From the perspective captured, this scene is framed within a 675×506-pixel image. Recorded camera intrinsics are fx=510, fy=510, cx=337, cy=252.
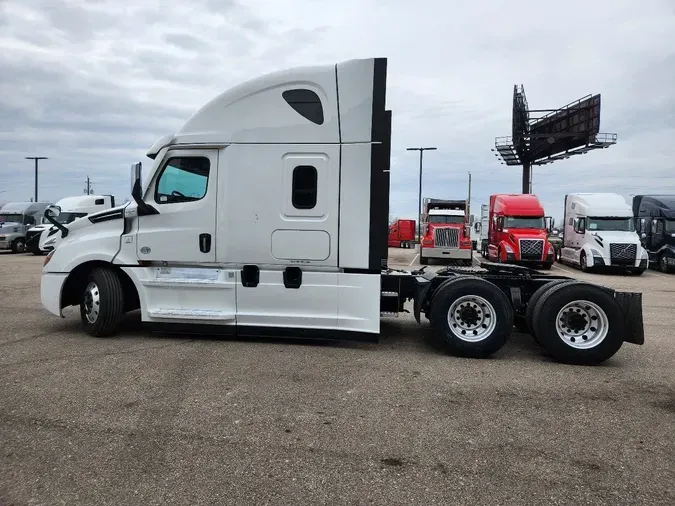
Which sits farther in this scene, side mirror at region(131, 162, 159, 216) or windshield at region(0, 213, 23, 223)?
windshield at region(0, 213, 23, 223)

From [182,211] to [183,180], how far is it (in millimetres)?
400

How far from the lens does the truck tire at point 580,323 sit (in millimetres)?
5945

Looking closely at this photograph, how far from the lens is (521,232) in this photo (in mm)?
22578

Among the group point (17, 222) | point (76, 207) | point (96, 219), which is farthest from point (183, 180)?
point (17, 222)

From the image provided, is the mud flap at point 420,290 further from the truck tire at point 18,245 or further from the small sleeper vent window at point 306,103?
the truck tire at point 18,245

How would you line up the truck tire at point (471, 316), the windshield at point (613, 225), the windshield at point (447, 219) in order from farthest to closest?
the windshield at point (447, 219), the windshield at point (613, 225), the truck tire at point (471, 316)

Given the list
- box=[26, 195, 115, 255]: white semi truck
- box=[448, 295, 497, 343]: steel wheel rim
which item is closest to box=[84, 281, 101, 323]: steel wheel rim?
box=[448, 295, 497, 343]: steel wheel rim

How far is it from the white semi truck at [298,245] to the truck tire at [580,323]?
13 millimetres

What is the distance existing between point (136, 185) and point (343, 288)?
9.68 feet

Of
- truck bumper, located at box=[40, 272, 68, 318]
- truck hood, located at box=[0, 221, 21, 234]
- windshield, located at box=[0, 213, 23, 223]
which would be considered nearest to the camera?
truck bumper, located at box=[40, 272, 68, 318]

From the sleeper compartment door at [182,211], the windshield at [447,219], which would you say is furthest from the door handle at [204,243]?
the windshield at [447,219]

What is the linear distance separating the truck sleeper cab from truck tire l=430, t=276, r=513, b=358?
19.8 meters

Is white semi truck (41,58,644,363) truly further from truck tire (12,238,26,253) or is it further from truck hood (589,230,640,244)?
truck tire (12,238,26,253)

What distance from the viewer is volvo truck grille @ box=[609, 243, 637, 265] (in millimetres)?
20469
